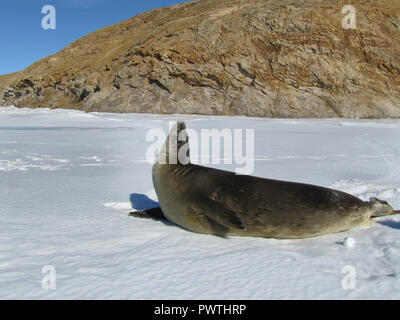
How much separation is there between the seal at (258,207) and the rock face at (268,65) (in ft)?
72.2

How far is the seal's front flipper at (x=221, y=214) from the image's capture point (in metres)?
2.26

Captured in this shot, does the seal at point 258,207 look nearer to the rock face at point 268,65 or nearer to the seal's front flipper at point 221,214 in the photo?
the seal's front flipper at point 221,214

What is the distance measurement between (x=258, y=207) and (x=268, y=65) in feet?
80.3

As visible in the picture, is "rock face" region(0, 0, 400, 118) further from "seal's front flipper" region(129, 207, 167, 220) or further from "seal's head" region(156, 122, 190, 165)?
"seal's front flipper" region(129, 207, 167, 220)

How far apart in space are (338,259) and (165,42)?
27.5 metres

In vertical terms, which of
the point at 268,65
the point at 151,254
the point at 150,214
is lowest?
the point at 151,254

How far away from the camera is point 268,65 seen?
2536 centimetres

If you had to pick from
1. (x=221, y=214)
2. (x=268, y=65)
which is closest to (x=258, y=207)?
(x=221, y=214)

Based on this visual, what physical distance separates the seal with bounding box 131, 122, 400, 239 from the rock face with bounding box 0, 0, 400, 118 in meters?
22.0

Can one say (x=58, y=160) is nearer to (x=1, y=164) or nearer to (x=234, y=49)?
(x=1, y=164)

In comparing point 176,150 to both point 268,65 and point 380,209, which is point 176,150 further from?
point 268,65

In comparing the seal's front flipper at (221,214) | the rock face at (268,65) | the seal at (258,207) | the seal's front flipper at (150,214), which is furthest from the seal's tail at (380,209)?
the rock face at (268,65)

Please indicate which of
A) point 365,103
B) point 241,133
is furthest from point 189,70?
point 241,133

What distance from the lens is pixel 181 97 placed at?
2583 centimetres
